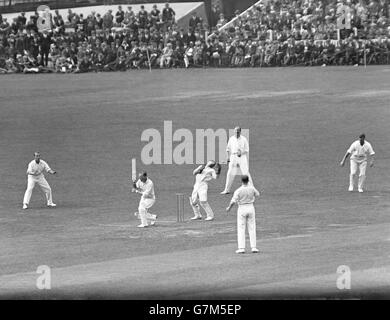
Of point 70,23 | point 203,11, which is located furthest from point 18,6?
point 203,11

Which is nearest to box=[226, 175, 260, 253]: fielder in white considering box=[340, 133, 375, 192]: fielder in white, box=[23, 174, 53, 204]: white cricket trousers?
box=[340, 133, 375, 192]: fielder in white

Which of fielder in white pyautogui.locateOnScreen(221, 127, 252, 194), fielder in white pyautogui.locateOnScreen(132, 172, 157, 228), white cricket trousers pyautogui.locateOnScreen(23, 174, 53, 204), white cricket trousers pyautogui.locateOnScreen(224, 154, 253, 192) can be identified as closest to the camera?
fielder in white pyautogui.locateOnScreen(132, 172, 157, 228)

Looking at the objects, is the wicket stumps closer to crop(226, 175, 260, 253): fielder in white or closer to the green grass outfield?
the green grass outfield

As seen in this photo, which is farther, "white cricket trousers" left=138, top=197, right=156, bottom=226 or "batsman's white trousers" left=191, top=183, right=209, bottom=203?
"batsman's white trousers" left=191, top=183, right=209, bottom=203

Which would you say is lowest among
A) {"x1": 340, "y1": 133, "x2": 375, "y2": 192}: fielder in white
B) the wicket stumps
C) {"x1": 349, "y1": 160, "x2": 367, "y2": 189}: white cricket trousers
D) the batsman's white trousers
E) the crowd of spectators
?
the wicket stumps

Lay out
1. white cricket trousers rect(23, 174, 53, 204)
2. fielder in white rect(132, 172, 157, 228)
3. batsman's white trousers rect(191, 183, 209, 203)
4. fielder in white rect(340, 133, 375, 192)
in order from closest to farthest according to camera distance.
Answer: fielder in white rect(132, 172, 157, 228)
batsman's white trousers rect(191, 183, 209, 203)
white cricket trousers rect(23, 174, 53, 204)
fielder in white rect(340, 133, 375, 192)

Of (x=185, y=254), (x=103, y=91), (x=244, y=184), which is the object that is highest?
(x=103, y=91)

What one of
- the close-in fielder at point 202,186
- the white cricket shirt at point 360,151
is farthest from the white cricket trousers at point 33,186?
the white cricket shirt at point 360,151

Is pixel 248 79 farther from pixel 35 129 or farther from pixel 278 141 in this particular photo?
pixel 35 129
